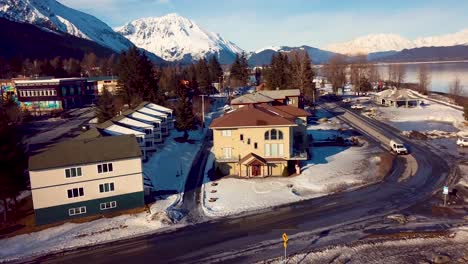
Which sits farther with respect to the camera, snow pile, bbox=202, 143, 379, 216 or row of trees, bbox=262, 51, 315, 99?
row of trees, bbox=262, 51, 315, 99

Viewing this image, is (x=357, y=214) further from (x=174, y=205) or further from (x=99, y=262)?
(x=99, y=262)

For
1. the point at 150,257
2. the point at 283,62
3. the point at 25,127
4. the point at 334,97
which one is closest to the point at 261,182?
the point at 150,257

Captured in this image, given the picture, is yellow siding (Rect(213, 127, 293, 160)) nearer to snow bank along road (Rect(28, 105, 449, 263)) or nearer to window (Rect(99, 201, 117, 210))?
snow bank along road (Rect(28, 105, 449, 263))

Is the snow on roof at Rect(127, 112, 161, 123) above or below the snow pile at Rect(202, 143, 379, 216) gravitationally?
above

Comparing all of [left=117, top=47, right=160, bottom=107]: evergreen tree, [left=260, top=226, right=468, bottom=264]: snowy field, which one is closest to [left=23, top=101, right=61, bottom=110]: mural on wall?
[left=117, top=47, right=160, bottom=107]: evergreen tree

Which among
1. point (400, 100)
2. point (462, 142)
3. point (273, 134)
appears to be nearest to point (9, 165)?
point (273, 134)

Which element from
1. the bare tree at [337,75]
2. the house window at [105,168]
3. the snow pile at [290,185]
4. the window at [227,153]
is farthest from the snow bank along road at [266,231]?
the bare tree at [337,75]

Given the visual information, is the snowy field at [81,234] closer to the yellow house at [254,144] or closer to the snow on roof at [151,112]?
the yellow house at [254,144]
